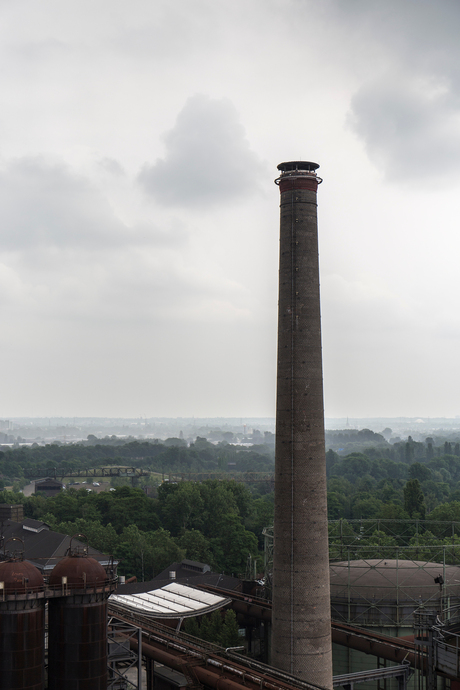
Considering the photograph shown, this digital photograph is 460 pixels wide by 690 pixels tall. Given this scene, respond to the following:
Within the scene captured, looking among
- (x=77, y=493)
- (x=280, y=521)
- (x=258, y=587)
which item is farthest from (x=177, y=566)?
(x=77, y=493)

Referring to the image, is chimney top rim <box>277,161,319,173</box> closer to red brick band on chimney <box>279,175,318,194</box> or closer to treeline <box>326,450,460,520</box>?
red brick band on chimney <box>279,175,318,194</box>

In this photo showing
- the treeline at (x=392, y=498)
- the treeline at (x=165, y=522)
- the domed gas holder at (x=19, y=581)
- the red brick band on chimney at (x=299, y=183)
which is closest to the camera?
the domed gas holder at (x=19, y=581)

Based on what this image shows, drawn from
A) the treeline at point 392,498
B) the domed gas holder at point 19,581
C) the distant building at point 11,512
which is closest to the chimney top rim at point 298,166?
the domed gas holder at point 19,581

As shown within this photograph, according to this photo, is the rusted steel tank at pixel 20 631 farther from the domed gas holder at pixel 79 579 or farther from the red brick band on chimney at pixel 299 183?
the red brick band on chimney at pixel 299 183

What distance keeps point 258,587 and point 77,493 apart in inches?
2971

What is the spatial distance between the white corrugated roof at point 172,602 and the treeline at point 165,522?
32.2 meters

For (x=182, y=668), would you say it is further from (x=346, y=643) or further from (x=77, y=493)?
(x=77, y=493)

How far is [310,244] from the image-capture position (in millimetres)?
38656

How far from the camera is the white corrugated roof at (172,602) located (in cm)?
4172

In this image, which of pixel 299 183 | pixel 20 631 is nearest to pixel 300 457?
pixel 299 183

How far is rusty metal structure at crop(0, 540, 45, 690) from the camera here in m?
26.7

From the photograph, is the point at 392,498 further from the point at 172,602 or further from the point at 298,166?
the point at 298,166

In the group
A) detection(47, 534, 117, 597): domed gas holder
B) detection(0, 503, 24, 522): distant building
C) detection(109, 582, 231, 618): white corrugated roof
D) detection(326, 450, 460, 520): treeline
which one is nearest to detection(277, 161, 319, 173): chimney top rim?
detection(47, 534, 117, 597): domed gas holder

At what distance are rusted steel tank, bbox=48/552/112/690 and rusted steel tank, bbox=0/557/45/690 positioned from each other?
70 cm
